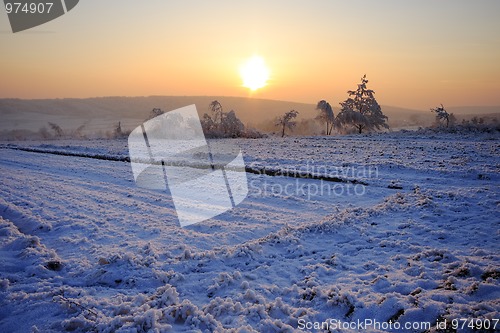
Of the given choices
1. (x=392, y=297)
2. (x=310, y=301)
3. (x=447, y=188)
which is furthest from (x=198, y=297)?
(x=447, y=188)

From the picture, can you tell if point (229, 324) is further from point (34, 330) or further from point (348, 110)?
point (348, 110)

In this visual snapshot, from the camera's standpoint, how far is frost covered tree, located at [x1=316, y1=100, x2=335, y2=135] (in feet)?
167

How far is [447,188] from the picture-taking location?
12.1m

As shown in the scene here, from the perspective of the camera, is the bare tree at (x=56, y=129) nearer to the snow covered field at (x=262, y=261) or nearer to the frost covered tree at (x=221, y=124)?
the frost covered tree at (x=221, y=124)

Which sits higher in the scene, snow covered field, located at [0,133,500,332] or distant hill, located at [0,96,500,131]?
distant hill, located at [0,96,500,131]

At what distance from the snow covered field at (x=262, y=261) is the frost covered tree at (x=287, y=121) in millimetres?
41174

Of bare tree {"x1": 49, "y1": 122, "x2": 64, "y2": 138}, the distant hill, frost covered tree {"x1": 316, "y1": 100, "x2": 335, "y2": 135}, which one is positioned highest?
the distant hill

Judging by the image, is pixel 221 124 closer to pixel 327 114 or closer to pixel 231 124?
pixel 231 124

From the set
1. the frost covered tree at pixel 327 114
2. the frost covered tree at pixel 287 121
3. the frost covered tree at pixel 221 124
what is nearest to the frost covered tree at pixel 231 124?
the frost covered tree at pixel 221 124

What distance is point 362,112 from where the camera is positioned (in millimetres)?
51750
